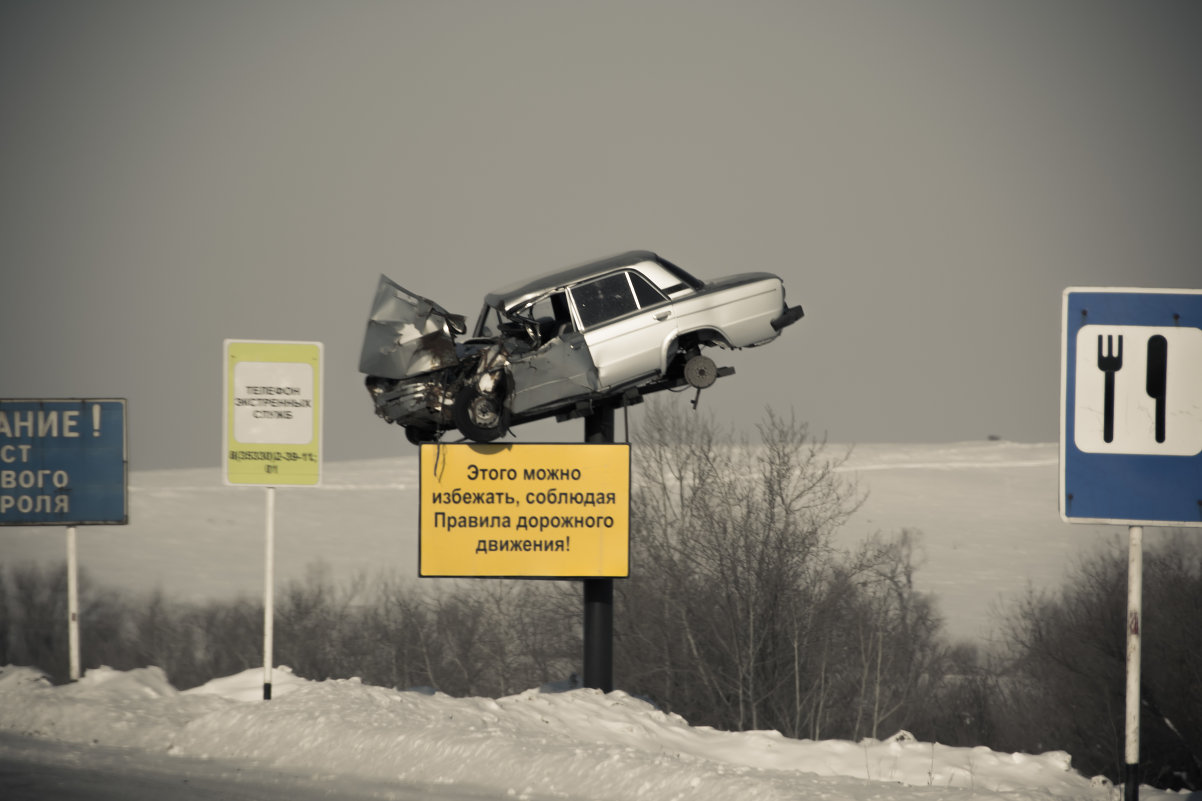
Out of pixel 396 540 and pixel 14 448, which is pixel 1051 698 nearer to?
pixel 14 448

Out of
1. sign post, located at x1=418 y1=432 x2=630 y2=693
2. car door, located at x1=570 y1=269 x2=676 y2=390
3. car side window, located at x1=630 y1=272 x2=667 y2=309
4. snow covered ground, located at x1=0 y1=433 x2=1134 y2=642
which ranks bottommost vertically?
snow covered ground, located at x1=0 y1=433 x2=1134 y2=642

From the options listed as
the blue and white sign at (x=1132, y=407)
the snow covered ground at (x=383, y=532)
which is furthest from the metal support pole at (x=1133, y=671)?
the snow covered ground at (x=383, y=532)

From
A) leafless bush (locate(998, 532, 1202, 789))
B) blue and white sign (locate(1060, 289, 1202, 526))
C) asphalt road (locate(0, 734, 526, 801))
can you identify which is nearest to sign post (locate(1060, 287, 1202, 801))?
blue and white sign (locate(1060, 289, 1202, 526))

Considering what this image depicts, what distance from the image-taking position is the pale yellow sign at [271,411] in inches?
501

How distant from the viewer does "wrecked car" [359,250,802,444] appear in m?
13.4

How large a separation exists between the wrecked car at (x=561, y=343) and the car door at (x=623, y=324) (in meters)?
A: 0.01

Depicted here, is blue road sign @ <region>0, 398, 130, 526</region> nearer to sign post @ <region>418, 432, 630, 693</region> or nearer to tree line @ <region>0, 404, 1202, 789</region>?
sign post @ <region>418, 432, 630, 693</region>

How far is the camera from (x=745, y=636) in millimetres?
29359

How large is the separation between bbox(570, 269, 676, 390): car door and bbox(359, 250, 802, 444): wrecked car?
0.03 ft

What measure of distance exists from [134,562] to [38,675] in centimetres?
5271

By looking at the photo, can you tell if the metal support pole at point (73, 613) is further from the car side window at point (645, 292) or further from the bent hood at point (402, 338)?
the car side window at point (645, 292)

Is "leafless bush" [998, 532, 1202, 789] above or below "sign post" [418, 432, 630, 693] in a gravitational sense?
below

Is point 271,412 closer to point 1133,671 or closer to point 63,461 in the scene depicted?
point 63,461

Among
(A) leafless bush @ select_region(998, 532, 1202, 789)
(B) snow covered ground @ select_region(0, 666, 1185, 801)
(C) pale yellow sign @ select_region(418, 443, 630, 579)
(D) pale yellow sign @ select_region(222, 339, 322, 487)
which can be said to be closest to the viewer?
(B) snow covered ground @ select_region(0, 666, 1185, 801)
